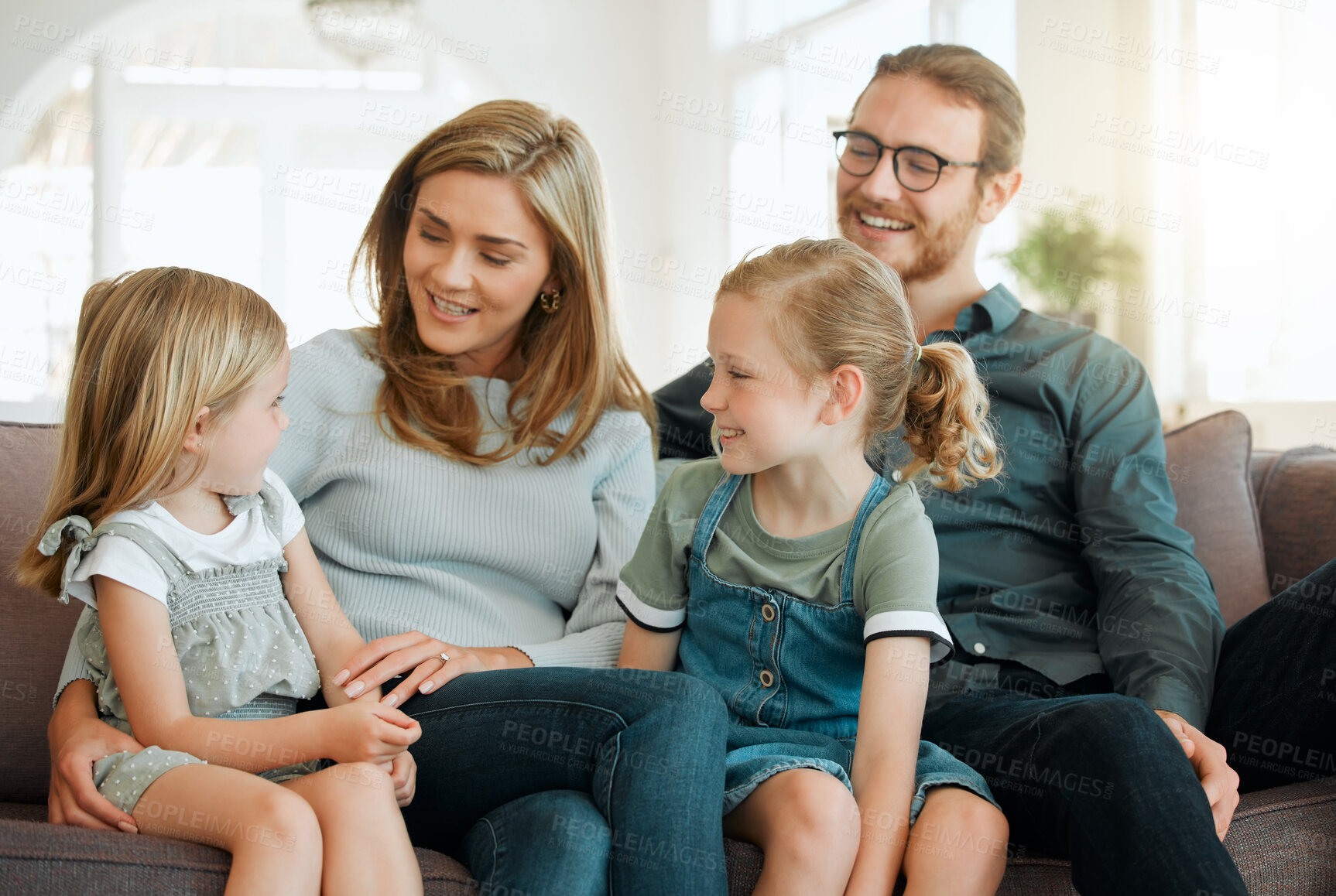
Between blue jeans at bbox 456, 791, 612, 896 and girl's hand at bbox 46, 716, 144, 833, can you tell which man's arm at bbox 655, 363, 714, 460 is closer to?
blue jeans at bbox 456, 791, 612, 896

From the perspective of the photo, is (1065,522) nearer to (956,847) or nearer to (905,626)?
(905,626)

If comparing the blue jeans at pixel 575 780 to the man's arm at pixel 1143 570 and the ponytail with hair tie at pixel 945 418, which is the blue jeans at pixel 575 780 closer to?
the ponytail with hair tie at pixel 945 418

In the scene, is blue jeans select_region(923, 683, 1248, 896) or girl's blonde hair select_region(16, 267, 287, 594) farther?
girl's blonde hair select_region(16, 267, 287, 594)

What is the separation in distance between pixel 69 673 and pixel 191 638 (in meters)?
0.18

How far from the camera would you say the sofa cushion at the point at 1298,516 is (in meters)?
1.72

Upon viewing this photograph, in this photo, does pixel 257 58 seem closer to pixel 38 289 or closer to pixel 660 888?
pixel 38 289

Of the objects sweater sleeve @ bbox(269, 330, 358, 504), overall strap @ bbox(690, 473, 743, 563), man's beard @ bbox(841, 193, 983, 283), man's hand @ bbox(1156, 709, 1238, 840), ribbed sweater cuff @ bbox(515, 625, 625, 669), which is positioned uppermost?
man's beard @ bbox(841, 193, 983, 283)

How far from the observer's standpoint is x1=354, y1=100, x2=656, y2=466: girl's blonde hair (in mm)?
1568

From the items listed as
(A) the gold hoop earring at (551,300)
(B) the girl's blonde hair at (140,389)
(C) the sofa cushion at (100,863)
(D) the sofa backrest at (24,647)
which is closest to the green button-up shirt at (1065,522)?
(A) the gold hoop earring at (551,300)

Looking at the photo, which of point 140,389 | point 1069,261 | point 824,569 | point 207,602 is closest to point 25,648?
point 207,602

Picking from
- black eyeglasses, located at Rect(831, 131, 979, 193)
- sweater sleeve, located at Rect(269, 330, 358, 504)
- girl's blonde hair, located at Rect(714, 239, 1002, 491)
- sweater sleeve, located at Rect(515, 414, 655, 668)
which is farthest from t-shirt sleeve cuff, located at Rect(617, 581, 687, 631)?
black eyeglasses, located at Rect(831, 131, 979, 193)

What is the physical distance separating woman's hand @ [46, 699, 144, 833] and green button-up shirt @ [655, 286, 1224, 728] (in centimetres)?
99

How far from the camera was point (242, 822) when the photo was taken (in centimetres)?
98

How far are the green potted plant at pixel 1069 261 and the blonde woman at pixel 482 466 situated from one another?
2.57m
